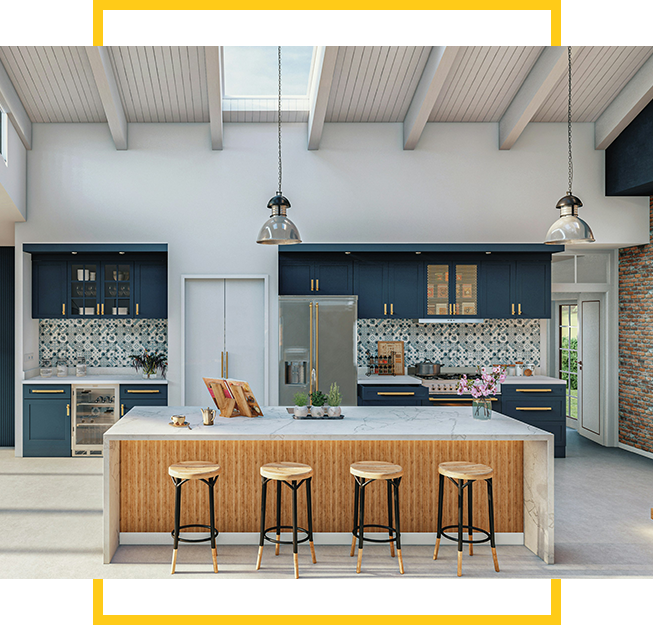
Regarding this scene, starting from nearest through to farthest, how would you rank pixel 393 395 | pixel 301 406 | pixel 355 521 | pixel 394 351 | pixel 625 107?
1. pixel 355 521
2. pixel 301 406
3. pixel 393 395
4. pixel 625 107
5. pixel 394 351

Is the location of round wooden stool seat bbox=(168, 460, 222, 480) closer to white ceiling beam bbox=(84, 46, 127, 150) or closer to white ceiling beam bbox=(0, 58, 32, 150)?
white ceiling beam bbox=(84, 46, 127, 150)

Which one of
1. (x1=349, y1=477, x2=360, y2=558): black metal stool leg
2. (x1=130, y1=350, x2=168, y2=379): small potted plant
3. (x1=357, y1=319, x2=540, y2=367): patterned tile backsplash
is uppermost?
(x1=357, y1=319, x2=540, y2=367): patterned tile backsplash

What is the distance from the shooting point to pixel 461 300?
22.9 ft

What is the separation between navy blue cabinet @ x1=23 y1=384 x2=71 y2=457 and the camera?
22.4 ft

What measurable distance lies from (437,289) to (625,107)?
327 centimetres

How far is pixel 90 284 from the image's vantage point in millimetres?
7039

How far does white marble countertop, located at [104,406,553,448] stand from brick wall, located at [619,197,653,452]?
3842mm

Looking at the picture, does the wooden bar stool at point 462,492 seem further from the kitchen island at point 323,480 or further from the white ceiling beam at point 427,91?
the white ceiling beam at point 427,91

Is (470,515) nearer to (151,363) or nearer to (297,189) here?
(151,363)

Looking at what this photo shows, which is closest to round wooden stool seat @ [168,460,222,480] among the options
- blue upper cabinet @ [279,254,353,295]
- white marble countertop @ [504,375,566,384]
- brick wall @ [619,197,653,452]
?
blue upper cabinet @ [279,254,353,295]

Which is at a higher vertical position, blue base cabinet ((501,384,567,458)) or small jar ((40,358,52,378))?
small jar ((40,358,52,378))

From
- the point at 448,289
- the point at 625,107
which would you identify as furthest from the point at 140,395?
the point at 625,107

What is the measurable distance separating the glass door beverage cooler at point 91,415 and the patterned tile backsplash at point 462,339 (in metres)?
3.43

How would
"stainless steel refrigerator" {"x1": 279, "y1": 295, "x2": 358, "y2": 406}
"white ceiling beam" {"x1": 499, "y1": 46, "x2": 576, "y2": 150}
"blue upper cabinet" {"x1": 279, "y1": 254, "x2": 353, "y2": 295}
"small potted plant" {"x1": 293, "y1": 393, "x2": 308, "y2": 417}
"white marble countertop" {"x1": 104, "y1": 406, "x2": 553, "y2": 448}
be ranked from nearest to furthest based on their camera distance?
"white marble countertop" {"x1": 104, "y1": 406, "x2": 553, "y2": 448} < "small potted plant" {"x1": 293, "y1": 393, "x2": 308, "y2": 417} < "white ceiling beam" {"x1": 499, "y1": 46, "x2": 576, "y2": 150} < "stainless steel refrigerator" {"x1": 279, "y1": 295, "x2": 358, "y2": 406} < "blue upper cabinet" {"x1": 279, "y1": 254, "x2": 353, "y2": 295}
